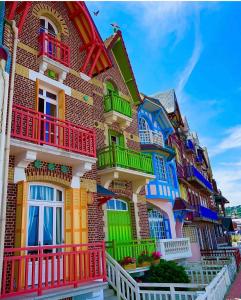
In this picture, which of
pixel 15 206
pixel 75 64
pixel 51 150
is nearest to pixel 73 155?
pixel 51 150

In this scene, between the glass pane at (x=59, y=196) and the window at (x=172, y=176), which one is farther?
the window at (x=172, y=176)

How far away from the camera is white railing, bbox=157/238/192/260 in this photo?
13.7 meters

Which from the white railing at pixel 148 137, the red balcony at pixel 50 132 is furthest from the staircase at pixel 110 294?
the white railing at pixel 148 137

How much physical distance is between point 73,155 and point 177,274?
21.6 ft

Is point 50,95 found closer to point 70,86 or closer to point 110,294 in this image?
point 70,86

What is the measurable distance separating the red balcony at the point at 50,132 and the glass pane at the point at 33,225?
2038 millimetres

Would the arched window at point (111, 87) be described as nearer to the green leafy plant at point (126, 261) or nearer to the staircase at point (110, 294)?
the green leafy plant at point (126, 261)

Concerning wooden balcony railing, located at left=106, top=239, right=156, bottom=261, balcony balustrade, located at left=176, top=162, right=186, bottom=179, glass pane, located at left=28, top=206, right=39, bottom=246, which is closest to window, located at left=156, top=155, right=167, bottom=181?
balcony balustrade, located at left=176, top=162, right=186, bottom=179

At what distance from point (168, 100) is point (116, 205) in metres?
16.4

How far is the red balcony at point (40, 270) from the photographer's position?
20.8ft

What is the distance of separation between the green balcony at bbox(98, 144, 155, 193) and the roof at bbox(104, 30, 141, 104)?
15.7ft

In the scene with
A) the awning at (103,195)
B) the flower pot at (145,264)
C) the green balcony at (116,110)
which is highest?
the green balcony at (116,110)

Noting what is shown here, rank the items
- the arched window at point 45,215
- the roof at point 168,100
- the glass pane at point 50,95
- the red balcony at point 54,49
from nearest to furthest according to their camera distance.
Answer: the arched window at point 45,215 → the red balcony at point 54,49 → the glass pane at point 50,95 → the roof at point 168,100

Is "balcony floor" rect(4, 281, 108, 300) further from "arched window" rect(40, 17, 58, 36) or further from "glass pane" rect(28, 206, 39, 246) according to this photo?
"arched window" rect(40, 17, 58, 36)
